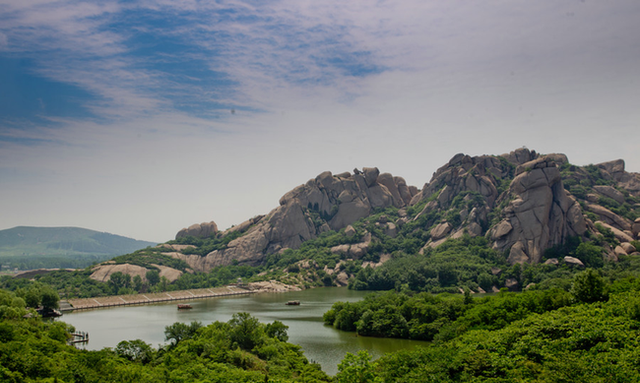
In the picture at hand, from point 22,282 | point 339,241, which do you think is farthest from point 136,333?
point 339,241

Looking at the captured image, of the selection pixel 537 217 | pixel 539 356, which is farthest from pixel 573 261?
pixel 539 356

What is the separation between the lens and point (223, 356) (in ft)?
123

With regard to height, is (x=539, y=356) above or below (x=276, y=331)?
above

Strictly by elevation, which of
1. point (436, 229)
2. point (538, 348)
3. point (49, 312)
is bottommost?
point (49, 312)

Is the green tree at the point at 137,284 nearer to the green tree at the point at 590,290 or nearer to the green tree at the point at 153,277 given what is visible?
the green tree at the point at 153,277

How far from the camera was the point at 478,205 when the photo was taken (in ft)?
414

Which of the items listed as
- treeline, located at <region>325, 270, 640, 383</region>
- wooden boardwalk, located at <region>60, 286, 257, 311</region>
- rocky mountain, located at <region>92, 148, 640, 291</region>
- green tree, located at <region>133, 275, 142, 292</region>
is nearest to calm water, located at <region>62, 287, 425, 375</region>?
wooden boardwalk, located at <region>60, 286, 257, 311</region>

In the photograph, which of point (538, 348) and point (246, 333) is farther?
point (246, 333)

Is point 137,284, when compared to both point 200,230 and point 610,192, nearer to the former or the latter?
point 200,230

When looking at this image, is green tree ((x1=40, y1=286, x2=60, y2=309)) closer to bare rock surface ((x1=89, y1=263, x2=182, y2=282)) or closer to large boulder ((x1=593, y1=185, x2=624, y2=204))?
bare rock surface ((x1=89, y1=263, x2=182, y2=282))

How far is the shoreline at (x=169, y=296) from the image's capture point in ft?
299

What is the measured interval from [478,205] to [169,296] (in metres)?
80.9

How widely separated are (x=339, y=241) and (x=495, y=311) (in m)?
101

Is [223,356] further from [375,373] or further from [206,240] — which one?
[206,240]
